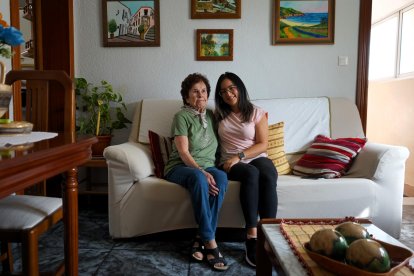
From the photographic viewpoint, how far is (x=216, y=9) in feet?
8.87

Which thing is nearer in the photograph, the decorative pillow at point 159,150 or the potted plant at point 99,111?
the decorative pillow at point 159,150

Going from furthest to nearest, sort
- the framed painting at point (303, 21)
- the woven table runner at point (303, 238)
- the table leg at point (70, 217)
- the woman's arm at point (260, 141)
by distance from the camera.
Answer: the framed painting at point (303, 21)
the woman's arm at point (260, 141)
the table leg at point (70, 217)
the woven table runner at point (303, 238)

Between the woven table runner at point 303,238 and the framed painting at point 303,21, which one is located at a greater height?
the framed painting at point 303,21

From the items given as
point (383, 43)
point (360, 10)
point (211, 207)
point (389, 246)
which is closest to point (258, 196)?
point (211, 207)

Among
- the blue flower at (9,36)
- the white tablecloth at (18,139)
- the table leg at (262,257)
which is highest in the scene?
the blue flower at (9,36)

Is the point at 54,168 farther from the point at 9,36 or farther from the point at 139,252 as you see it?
the point at 139,252

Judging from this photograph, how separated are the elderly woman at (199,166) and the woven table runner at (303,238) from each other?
620 millimetres

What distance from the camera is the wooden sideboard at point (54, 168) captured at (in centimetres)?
76

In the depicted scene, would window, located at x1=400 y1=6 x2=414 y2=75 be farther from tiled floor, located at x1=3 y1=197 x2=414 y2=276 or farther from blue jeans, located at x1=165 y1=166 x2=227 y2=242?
blue jeans, located at x1=165 y1=166 x2=227 y2=242

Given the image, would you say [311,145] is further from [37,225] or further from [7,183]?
[7,183]

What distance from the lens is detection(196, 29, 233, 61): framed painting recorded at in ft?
8.93

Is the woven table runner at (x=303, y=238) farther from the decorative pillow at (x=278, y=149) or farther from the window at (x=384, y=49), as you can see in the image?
the window at (x=384, y=49)

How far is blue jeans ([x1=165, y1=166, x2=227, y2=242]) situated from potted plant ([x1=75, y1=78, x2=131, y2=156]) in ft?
3.00

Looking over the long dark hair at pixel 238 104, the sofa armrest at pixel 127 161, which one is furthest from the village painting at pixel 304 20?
the sofa armrest at pixel 127 161
